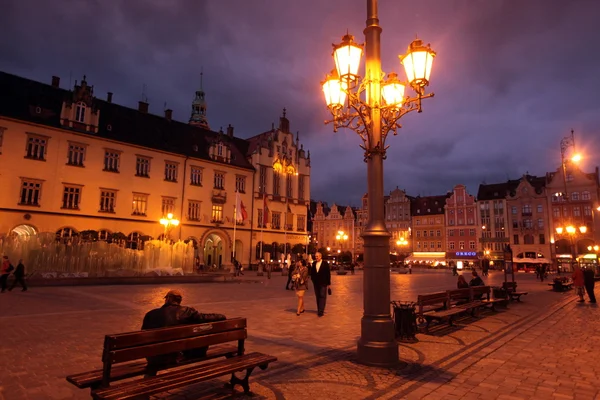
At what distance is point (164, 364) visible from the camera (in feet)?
15.5

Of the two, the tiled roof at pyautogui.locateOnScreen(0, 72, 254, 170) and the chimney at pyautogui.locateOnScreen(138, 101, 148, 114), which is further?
the chimney at pyautogui.locateOnScreen(138, 101, 148, 114)

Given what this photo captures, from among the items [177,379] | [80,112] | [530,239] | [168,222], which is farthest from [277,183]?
[530,239]

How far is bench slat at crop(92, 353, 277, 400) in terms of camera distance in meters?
3.85

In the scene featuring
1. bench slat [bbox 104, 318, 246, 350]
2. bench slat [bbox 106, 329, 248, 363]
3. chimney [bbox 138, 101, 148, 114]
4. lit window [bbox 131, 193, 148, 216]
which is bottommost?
bench slat [bbox 106, 329, 248, 363]

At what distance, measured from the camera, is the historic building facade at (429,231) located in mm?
80812

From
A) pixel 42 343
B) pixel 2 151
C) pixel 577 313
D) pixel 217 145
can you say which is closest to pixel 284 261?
pixel 217 145

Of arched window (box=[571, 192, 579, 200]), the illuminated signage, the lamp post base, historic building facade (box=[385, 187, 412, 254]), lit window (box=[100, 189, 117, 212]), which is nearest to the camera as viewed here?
the lamp post base

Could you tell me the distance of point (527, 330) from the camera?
1048 cm

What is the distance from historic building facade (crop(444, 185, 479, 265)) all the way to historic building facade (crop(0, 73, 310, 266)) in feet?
133

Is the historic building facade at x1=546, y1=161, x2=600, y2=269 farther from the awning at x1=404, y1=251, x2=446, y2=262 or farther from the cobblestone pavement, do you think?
the cobblestone pavement

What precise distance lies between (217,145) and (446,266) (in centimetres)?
5190

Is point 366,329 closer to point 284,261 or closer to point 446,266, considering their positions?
point 284,261

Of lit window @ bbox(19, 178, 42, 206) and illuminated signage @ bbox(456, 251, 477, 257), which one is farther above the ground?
lit window @ bbox(19, 178, 42, 206)

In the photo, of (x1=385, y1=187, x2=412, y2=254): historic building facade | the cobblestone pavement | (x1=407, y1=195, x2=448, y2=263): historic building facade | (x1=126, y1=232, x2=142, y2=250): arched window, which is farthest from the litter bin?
(x1=385, y1=187, x2=412, y2=254): historic building facade
